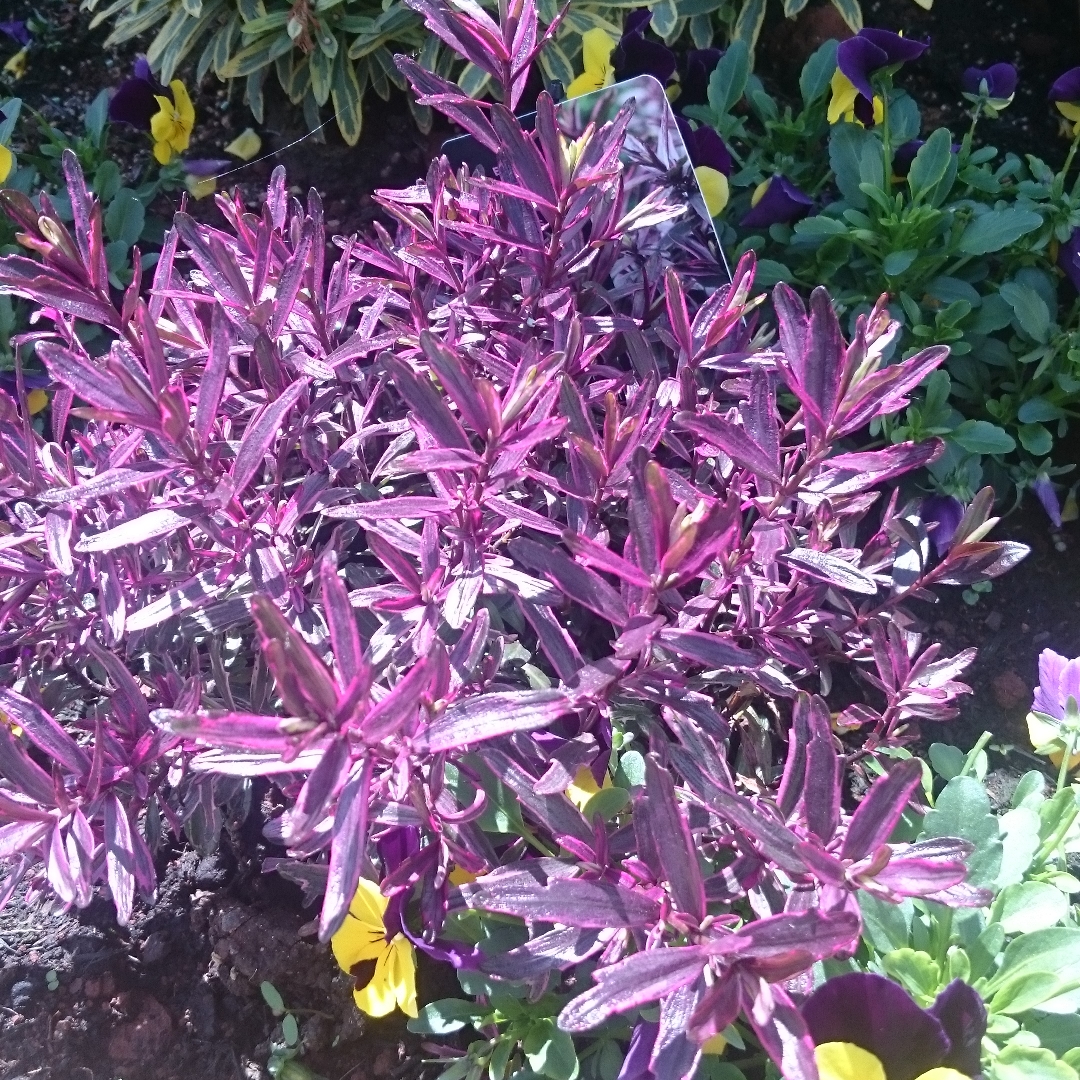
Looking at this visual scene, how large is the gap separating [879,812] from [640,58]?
4.32 ft

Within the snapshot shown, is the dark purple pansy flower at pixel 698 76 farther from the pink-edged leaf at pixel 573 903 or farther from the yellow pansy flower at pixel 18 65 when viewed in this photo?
the yellow pansy flower at pixel 18 65

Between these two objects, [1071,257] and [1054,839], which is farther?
[1071,257]

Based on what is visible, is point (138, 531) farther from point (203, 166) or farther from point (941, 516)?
point (203, 166)

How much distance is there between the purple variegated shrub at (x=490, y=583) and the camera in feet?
2.02

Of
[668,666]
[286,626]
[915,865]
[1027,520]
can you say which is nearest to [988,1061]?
[915,865]

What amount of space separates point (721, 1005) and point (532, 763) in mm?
312

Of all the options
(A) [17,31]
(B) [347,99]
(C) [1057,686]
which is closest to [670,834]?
(C) [1057,686]

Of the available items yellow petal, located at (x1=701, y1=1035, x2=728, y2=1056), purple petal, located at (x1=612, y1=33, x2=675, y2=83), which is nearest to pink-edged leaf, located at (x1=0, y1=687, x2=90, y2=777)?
yellow petal, located at (x1=701, y1=1035, x2=728, y2=1056)

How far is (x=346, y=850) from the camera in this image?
57 cm

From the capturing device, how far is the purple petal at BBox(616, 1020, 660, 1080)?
2.49ft

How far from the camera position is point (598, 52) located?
140 centimetres

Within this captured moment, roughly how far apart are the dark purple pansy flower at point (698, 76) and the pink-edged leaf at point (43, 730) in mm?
1520

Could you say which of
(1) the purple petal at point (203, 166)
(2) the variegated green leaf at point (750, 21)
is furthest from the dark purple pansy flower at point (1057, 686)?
(1) the purple petal at point (203, 166)

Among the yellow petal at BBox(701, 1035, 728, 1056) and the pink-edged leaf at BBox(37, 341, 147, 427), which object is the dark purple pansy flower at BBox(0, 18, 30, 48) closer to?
the pink-edged leaf at BBox(37, 341, 147, 427)
